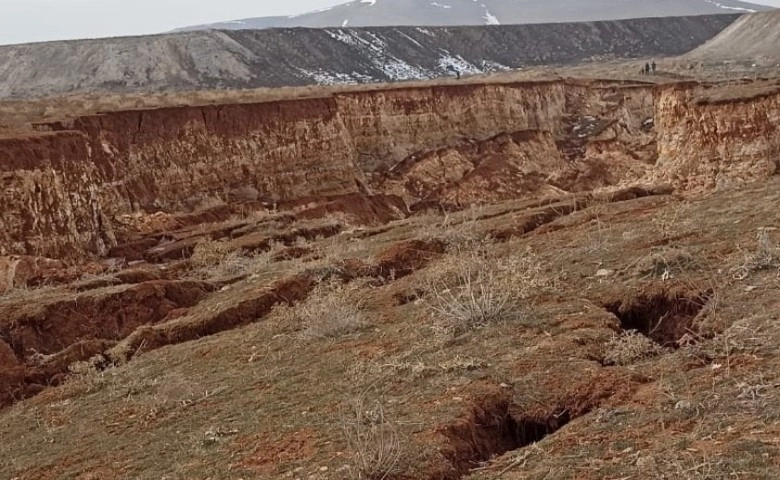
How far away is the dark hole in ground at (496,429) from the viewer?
523 centimetres

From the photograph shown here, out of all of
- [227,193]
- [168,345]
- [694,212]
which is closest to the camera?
[168,345]

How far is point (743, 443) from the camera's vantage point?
13.8 ft

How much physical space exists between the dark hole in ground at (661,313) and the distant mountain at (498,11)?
171126 millimetres

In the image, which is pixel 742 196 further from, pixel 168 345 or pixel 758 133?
pixel 168 345

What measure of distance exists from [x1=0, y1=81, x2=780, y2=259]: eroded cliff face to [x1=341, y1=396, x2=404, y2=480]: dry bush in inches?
477

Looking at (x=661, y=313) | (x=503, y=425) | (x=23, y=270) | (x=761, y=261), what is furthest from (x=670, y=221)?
(x=23, y=270)

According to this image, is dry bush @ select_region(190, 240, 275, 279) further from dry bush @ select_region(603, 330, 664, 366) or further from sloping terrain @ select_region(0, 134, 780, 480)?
dry bush @ select_region(603, 330, 664, 366)

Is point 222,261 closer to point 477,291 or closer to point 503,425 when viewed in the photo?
point 477,291

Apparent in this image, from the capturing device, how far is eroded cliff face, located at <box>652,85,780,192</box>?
15.6 meters

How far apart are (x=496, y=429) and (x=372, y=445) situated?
41.7 inches

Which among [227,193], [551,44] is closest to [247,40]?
[551,44]

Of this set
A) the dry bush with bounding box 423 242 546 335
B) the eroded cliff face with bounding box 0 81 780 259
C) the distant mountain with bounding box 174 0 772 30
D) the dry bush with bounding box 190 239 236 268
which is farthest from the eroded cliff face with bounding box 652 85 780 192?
the distant mountain with bounding box 174 0 772 30

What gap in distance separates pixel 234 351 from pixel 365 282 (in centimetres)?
270

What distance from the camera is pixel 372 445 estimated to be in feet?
16.1
